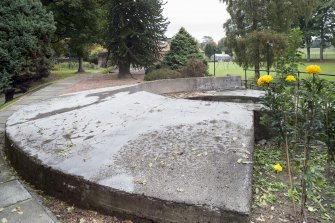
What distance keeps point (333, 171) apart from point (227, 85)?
7.00 meters

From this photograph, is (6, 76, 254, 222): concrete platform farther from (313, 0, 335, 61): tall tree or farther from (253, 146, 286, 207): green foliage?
(313, 0, 335, 61): tall tree

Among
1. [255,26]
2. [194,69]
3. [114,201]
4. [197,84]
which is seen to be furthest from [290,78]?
[255,26]

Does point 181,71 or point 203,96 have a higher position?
point 181,71

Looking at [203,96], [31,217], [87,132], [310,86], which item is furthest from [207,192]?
[203,96]

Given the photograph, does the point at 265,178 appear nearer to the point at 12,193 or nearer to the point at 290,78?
the point at 290,78

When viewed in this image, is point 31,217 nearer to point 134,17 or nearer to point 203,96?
point 203,96

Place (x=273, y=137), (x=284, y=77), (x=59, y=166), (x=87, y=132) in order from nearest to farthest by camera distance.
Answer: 1. (x=284, y=77)
2. (x=59, y=166)
3. (x=87, y=132)
4. (x=273, y=137)

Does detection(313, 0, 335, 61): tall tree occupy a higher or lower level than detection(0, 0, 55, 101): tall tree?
higher

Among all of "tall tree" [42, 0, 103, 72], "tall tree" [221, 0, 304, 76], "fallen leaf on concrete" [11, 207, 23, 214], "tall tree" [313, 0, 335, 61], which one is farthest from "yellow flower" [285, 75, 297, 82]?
"tall tree" [313, 0, 335, 61]

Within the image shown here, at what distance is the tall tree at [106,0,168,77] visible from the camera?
585 inches

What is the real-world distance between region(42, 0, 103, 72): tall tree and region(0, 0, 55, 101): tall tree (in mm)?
7405

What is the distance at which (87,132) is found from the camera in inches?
148

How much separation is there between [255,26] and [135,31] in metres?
8.70

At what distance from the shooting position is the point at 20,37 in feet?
27.6
